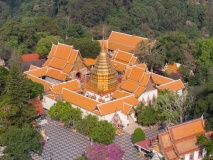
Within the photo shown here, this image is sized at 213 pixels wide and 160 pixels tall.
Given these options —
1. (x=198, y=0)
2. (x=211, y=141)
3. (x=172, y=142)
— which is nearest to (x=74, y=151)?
(x=172, y=142)

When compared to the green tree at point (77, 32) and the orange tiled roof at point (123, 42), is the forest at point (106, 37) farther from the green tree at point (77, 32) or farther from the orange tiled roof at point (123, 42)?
the orange tiled roof at point (123, 42)

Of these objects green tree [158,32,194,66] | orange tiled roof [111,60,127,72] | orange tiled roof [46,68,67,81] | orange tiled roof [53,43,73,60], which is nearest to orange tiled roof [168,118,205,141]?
orange tiled roof [111,60,127,72]

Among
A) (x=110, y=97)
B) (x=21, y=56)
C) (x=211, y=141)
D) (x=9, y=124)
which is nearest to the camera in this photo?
(x=211, y=141)

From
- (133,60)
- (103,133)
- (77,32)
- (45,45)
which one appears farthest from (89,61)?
(103,133)

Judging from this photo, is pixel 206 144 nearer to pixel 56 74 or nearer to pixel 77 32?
pixel 56 74

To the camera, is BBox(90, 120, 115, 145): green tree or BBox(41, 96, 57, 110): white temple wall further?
BBox(41, 96, 57, 110): white temple wall

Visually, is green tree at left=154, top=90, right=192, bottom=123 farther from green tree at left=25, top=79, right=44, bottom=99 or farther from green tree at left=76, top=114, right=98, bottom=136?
green tree at left=25, top=79, right=44, bottom=99

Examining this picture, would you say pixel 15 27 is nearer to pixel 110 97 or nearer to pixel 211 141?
pixel 110 97
